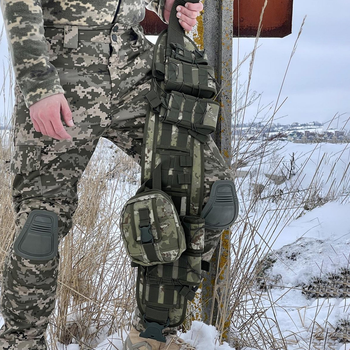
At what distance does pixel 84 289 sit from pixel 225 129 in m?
1.13

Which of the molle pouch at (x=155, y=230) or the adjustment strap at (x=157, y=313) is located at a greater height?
the molle pouch at (x=155, y=230)

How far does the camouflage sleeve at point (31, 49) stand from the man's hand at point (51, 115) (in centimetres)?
2

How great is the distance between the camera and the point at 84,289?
2195 millimetres

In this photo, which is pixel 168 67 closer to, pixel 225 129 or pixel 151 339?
pixel 225 129

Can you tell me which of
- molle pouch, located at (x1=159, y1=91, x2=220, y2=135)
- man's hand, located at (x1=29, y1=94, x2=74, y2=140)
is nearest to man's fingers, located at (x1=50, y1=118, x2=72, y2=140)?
man's hand, located at (x1=29, y1=94, x2=74, y2=140)

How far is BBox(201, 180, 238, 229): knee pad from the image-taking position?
1502 millimetres

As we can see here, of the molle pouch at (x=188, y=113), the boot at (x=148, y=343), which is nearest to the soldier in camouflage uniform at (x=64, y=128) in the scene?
the molle pouch at (x=188, y=113)

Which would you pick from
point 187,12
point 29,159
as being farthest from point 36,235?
point 187,12

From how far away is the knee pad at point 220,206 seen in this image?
1502 millimetres

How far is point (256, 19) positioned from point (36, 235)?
164cm

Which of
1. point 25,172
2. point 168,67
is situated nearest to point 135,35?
point 168,67

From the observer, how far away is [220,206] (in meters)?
1.51

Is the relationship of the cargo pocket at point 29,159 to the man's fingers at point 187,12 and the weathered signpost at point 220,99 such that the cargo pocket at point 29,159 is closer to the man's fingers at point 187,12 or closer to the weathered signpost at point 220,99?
the man's fingers at point 187,12

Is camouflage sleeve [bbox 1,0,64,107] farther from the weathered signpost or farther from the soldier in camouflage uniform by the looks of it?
the weathered signpost
